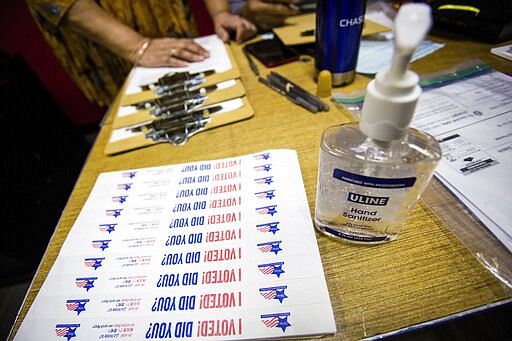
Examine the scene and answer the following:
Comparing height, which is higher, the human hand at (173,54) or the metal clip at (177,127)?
the human hand at (173,54)

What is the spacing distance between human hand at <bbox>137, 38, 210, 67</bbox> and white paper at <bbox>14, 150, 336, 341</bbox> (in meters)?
0.41

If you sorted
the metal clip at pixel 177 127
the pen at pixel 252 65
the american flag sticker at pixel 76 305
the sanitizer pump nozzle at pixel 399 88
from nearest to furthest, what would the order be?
the sanitizer pump nozzle at pixel 399 88, the american flag sticker at pixel 76 305, the metal clip at pixel 177 127, the pen at pixel 252 65

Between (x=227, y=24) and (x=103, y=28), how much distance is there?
1.18 ft

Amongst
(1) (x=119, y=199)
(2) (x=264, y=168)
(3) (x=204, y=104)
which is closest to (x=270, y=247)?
(2) (x=264, y=168)

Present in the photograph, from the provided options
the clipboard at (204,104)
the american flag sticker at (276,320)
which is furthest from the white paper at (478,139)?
the clipboard at (204,104)

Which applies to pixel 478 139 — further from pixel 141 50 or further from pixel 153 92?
pixel 141 50

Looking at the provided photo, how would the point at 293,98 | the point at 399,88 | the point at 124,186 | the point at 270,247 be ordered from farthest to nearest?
1. the point at 293,98
2. the point at 124,186
3. the point at 270,247
4. the point at 399,88

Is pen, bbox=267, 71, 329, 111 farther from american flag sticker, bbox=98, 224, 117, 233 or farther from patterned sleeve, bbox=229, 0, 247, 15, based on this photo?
patterned sleeve, bbox=229, 0, 247, 15

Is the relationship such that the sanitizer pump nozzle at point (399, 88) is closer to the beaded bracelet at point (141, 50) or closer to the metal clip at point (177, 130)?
the metal clip at point (177, 130)

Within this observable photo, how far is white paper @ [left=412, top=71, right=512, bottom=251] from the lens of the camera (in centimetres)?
29

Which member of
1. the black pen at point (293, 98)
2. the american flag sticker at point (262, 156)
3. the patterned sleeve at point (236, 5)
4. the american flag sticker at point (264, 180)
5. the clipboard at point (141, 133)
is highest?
the patterned sleeve at point (236, 5)

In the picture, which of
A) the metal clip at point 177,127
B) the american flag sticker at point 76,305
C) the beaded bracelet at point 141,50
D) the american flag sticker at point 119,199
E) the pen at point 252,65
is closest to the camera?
the american flag sticker at point 76,305

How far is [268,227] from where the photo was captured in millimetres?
312

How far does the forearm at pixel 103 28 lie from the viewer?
2.36 ft
